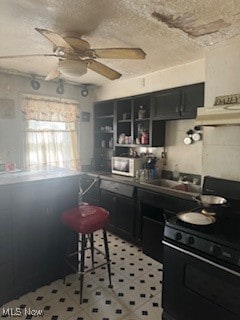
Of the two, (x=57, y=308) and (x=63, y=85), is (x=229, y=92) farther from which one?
(x=63, y=85)

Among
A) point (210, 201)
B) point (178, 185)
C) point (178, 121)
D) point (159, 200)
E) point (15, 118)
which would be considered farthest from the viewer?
point (15, 118)

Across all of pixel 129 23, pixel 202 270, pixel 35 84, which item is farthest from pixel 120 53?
pixel 35 84

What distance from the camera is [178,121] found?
3199 mm

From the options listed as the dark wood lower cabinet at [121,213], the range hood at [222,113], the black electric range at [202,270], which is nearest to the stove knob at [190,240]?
the black electric range at [202,270]

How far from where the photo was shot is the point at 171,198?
8.45 ft

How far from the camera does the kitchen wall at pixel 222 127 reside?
2.03m

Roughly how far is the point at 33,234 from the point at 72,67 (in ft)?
5.04

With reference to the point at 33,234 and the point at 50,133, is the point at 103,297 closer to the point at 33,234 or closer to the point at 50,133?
the point at 33,234

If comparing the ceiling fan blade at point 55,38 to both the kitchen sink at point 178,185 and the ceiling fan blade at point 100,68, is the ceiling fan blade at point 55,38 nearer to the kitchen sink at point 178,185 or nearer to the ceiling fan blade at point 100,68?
the ceiling fan blade at point 100,68

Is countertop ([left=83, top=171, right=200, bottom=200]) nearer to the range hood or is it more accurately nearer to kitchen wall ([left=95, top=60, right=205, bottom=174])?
kitchen wall ([left=95, top=60, right=205, bottom=174])

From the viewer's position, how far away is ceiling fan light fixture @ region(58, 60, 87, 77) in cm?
177

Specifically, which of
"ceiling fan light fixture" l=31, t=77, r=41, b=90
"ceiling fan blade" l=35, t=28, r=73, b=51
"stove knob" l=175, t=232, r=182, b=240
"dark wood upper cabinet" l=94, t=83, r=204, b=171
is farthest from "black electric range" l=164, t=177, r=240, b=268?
"ceiling fan light fixture" l=31, t=77, r=41, b=90

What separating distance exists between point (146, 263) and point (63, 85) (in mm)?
3023

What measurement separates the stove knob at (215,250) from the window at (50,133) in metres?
2.80
